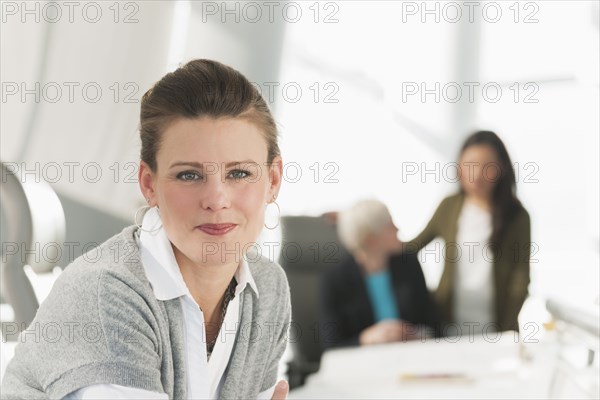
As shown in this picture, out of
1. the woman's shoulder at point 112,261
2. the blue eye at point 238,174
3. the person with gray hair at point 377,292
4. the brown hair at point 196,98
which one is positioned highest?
the brown hair at point 196,98

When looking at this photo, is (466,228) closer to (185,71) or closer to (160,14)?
(160,14)

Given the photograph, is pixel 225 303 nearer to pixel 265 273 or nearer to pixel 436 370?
pixel 265 273

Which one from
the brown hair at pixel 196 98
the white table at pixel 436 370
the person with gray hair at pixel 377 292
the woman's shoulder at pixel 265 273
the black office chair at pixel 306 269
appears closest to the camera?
the brown hair at pixel 196 98

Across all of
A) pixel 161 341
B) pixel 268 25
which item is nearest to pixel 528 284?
pixel 268 25

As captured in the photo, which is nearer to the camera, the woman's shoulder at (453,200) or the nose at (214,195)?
the nose at (214,195)

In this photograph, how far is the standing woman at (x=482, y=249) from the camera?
1816 mm

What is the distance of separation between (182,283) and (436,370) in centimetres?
89

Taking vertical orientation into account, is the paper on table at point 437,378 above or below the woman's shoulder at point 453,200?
below

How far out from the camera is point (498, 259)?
184 cm

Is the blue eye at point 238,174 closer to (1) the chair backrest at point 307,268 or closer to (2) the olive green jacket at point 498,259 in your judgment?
(1) the chair backrest at point 307,268

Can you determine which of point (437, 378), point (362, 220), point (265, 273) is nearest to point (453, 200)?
point (362, 220)

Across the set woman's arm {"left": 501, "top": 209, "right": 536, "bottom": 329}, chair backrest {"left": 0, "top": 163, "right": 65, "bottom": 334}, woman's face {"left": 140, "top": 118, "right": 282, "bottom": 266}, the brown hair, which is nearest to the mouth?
woman's face {"left": 140, "top": 118, "right": 282, "bottom": 266}

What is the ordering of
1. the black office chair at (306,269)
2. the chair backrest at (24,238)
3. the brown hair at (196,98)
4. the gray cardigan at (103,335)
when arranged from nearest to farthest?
the gray cardigan at (103,335), the brown hair at (196,98), the chair backrest at (24,238), the black office chair at (306,269)

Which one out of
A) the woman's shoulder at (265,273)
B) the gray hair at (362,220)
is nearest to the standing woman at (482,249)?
the gray hair at (362,220)
